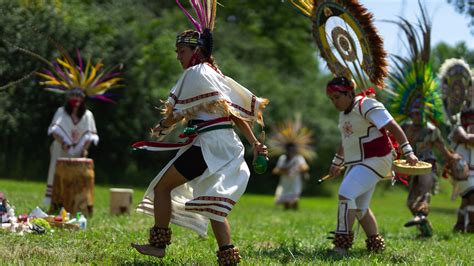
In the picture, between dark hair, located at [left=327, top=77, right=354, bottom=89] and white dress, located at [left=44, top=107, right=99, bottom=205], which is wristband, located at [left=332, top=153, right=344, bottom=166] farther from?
white dress, located at [left=44, top=107, right=99, bottom=205]

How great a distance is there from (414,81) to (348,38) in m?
2.05

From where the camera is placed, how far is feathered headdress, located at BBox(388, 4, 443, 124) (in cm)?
837

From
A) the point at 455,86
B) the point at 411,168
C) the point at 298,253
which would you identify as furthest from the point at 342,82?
the point at 455,86

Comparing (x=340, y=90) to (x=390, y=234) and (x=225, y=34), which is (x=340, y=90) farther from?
(x=225, y=34)

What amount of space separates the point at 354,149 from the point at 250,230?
109 inches

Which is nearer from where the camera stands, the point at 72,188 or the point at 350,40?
the point at 350,40

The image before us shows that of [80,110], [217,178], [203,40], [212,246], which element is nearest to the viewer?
[217,178]

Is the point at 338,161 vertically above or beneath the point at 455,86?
beneath

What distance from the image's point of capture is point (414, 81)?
28.1ft

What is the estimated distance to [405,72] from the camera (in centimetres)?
862

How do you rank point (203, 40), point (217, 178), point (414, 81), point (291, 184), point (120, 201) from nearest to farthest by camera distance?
1. point (217, 178)
2. point (203, 40)
3. point (414, 81)
4. point (120, 201)
5. point (291, 184)

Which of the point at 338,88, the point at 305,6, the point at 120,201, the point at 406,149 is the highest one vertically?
the point at 305,6

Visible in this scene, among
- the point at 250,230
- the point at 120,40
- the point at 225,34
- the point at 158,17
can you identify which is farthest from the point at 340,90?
the point at 225,34

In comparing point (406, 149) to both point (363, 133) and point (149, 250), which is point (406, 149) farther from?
point (149, 250)
